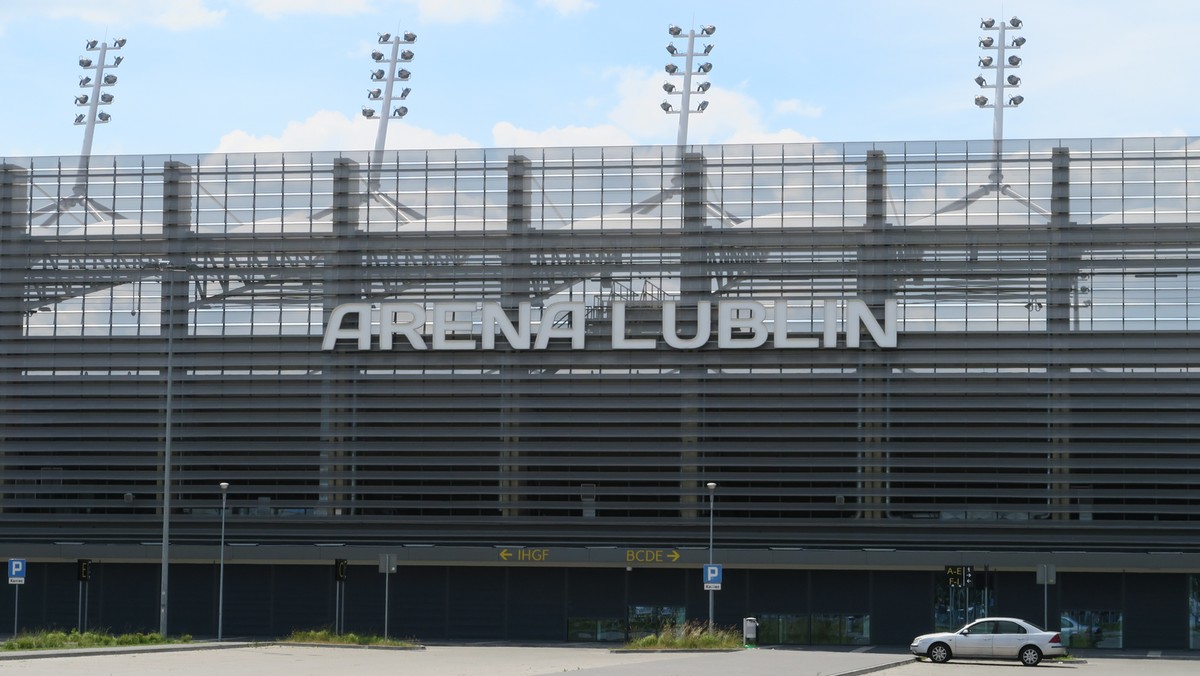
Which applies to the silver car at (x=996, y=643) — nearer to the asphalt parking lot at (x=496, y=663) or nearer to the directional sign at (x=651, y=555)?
the asphalt parking lot at (x=496, y=663)

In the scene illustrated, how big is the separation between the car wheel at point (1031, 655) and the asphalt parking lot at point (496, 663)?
1.22ft

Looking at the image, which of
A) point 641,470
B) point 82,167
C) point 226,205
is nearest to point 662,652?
point 641,470

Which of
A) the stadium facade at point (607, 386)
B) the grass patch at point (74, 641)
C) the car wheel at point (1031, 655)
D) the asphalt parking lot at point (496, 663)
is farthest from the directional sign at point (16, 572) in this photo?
the car wheel at point (1031, 655)

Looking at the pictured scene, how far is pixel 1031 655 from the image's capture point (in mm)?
43875

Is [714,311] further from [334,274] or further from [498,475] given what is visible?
[334,274]

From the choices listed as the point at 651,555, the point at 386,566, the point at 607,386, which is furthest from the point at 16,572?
the point at 607,386

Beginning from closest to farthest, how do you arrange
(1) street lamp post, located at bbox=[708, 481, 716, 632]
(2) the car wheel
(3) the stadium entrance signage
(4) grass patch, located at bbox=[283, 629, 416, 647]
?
(2) the car wheel, (4) grass patch, located at bbox=[283, 629, 416, 647], (1) street lamp post, located at bbox=[708, 481, 716, 632], (3) the stadium entrance signage

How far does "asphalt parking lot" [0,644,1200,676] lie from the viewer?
3525 centimetres

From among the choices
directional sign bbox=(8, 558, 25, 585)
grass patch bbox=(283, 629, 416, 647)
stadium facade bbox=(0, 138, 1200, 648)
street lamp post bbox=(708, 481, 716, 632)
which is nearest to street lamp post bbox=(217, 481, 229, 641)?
stadium facade bbox=(0, 138, 1200, 648)

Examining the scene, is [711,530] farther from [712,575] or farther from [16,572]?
[16,572]

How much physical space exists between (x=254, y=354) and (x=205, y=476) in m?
4.80

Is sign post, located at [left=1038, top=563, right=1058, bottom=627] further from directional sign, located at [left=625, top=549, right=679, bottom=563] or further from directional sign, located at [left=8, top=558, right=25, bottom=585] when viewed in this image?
directional sign, located at [left=8, top=558, right=25, bottom=585]

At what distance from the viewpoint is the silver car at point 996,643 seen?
44.0 m

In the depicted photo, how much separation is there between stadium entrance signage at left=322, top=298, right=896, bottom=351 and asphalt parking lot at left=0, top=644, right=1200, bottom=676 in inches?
545
